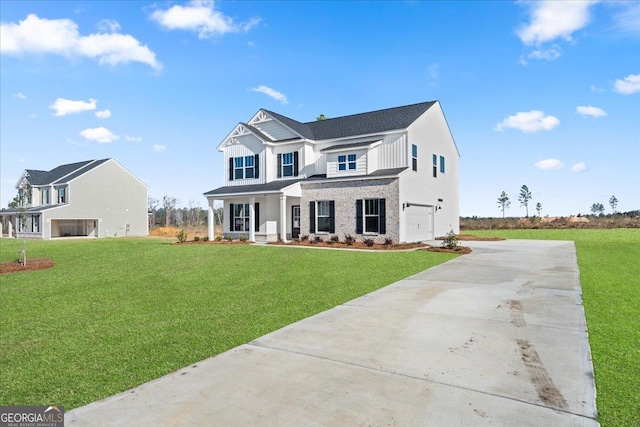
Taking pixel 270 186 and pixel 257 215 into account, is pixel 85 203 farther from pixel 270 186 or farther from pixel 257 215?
pixel 270 186

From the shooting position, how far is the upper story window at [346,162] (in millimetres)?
21969

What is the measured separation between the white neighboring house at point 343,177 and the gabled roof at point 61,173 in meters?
21.5

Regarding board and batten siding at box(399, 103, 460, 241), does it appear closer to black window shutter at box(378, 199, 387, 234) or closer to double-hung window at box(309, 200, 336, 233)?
black window shutter at box(378, 199, 387, 234)

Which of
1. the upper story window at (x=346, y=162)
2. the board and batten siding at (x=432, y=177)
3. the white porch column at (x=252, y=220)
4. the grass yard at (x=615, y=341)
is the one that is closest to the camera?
the grass yard at (x=615, y=341)

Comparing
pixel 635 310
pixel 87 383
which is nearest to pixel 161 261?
pixel 87 383

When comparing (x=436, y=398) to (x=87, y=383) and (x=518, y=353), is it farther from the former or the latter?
(x=87, y=383)

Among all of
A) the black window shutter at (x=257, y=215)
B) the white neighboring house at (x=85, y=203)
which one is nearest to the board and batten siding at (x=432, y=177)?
the black window shutter at (x=257, y=215)

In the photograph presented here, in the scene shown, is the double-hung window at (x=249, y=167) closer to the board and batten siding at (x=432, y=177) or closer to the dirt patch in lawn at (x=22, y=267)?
the board and batten siding at (x=432, y=177)

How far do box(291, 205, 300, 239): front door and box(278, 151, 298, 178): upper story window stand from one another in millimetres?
2478

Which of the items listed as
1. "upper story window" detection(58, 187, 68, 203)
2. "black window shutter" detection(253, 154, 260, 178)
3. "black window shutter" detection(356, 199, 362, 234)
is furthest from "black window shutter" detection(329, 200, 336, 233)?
"upper story window" detection(58, 187, 68, 203)

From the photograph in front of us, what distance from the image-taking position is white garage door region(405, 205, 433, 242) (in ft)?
69.3

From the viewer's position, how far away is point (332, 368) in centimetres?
409

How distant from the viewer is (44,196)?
39.8 m

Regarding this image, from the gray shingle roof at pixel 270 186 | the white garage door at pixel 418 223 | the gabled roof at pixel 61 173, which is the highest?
the gabled roof at pixel 61 173
